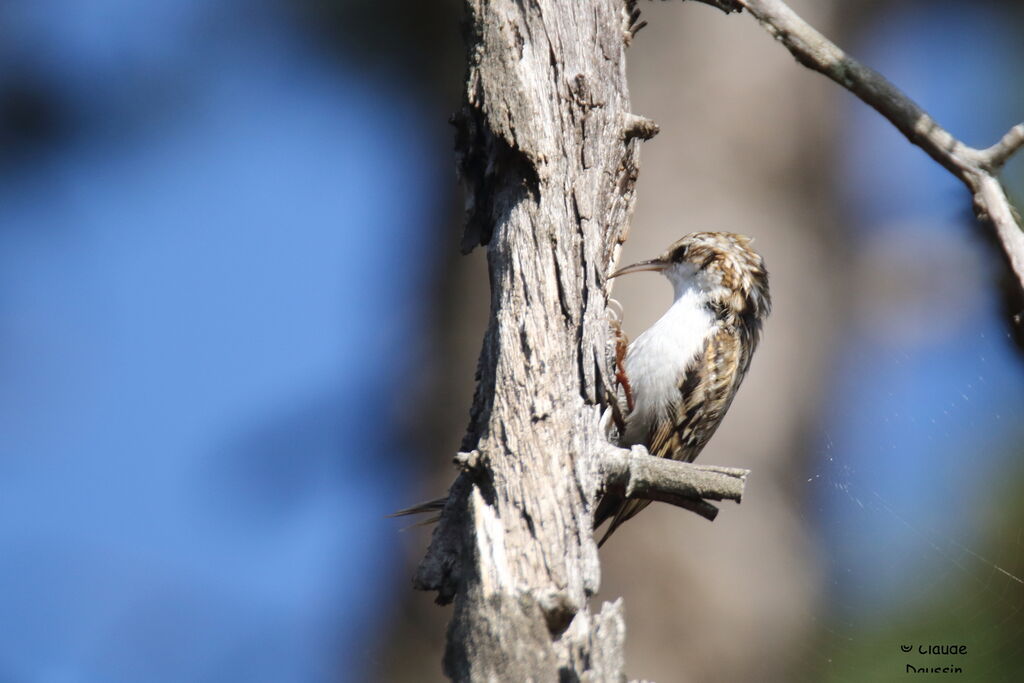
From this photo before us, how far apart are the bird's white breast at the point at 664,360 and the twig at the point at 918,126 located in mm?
984

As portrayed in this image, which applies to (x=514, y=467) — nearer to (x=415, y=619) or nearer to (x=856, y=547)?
(x=415, y=619)

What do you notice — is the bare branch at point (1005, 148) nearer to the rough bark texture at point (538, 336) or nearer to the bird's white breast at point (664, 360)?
the rough bark texture at point (538, 336)

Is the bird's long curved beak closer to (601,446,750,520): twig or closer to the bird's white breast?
the bird's white breast

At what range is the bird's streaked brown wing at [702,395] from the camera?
3551 millimetres

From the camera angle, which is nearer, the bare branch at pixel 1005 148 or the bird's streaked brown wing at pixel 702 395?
the bare branch at pixel 1005 148

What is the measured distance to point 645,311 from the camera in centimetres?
403

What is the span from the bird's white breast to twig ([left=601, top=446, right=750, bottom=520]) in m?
1.34

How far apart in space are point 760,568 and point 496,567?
2423 millimetres

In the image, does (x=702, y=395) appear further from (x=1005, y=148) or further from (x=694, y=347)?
(x=1005, y=148)

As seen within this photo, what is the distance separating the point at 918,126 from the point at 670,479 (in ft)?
4.28

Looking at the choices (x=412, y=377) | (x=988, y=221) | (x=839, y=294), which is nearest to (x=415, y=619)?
(x=412, y=377)

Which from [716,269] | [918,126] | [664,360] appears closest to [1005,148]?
[918,126]

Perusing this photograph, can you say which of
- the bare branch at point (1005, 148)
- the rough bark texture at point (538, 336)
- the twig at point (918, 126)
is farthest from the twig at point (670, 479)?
the bare branch at point (1005, 148)

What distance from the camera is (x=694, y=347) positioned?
3547 millimetres
